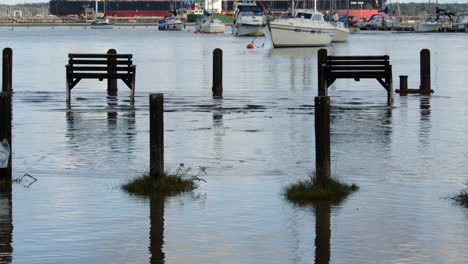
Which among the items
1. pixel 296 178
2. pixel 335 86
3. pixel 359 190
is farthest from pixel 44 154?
pixel 335 86

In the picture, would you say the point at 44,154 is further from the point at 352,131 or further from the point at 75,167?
the point at 352,131

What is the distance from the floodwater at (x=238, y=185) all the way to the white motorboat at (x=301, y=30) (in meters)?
63.3

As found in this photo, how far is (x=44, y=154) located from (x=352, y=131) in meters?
7.06

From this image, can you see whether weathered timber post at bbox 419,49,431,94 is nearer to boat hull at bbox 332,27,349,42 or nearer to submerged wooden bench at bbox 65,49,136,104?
submerged wooden bench at bbox 65,49,136,104

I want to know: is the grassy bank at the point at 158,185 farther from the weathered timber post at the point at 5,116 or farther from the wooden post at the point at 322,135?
the wooden post at the point at 322,135

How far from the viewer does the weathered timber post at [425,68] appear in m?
32.1

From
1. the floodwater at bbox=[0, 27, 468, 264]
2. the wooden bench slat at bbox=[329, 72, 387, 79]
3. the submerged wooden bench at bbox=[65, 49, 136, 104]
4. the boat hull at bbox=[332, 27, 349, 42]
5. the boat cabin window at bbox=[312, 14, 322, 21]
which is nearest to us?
the floodwater at bbox=[0, 27, 468, 264]

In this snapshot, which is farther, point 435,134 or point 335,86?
point 335,86

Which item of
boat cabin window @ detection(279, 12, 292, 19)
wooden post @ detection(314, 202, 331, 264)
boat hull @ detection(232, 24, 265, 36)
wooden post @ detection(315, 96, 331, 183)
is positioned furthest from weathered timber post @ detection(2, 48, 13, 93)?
boat hull @ detection(232, 24, 265, 36)

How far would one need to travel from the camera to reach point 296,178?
15711mm

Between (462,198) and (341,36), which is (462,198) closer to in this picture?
(462,198)

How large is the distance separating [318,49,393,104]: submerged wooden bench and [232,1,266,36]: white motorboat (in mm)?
125251

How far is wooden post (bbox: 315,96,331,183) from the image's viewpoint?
1373cm

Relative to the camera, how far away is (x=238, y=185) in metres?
15.0
